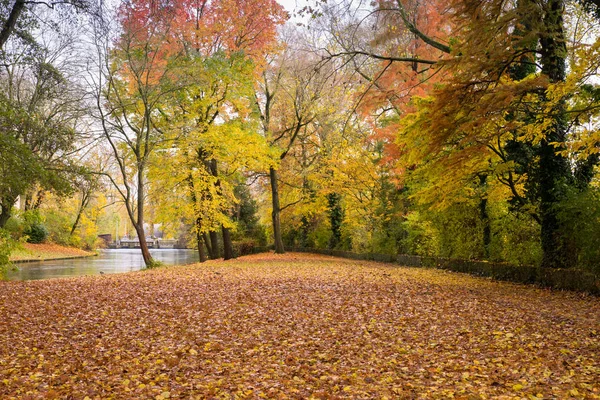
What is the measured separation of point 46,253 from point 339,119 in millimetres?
23835

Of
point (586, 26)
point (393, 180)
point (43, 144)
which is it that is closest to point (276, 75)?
point (393, 180)

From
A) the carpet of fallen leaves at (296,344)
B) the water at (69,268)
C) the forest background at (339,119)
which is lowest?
the water at (69,268)

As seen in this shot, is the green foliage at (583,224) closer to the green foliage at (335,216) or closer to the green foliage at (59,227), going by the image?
the green foliage at (335,216)

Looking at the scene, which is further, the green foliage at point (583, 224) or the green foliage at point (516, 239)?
the green foliage at point (516, 239)

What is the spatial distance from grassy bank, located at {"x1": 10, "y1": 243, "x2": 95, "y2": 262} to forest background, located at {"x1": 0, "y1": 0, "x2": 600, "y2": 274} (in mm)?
4043

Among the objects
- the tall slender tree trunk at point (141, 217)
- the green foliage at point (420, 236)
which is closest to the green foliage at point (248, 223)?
the tall slender tree trunk at point (141, 217)

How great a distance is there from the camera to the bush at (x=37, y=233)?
33750 mm

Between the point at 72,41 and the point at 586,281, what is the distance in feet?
53.8

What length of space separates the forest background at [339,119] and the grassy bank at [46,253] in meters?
4.04

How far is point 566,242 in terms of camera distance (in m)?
9.87

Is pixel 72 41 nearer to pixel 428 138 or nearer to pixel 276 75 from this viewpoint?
pixel 276 75

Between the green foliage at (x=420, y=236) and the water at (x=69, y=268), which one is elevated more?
the green foliage at (x=420, y=236)

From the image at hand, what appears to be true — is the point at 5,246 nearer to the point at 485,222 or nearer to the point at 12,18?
the point at 12,18

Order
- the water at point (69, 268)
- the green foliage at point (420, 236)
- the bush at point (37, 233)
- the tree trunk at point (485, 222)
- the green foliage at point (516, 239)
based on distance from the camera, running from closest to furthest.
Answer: the green foliage at point (516, 239), the tree trunk at point (485, 222), the green foliage at point (420, 236), the water at point (69, 268), the bush at point (37, 233)
